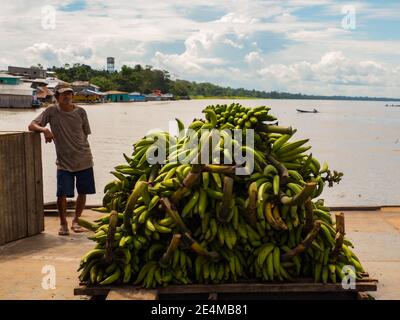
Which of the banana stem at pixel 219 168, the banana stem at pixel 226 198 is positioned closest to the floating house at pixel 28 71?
the banana stem at pixel 219 168

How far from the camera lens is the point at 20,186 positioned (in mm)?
6379

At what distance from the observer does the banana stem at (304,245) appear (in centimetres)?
415

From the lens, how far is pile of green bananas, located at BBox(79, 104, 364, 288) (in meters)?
4.18

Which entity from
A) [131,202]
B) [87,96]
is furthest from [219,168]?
[87,96]

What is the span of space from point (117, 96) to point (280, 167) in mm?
123917

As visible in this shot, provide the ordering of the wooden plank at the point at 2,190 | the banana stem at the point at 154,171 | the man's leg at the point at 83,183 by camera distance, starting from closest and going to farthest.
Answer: the banana stem at the point at 154,171, the wooden plank at the point at 2,190, the man's leg at the point at 83,183

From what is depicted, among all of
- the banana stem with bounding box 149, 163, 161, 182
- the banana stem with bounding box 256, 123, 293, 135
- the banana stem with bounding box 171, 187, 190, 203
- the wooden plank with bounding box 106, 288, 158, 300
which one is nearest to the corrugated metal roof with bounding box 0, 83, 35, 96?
the banana stem with bounding box 149, 163, 161, 182

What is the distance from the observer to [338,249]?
4348mm

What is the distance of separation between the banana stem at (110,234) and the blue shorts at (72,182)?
2.58 m

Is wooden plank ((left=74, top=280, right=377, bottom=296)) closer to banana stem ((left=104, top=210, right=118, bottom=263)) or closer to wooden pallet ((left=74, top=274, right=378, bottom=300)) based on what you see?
wooden pallet ((left=74, top=274, right=378, bottom=300))

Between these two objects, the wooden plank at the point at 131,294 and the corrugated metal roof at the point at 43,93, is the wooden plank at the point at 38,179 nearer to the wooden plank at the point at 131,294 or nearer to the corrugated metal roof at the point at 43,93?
the wooden plank at the point at 131,294

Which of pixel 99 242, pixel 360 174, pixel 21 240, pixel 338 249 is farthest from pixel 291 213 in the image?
pixel 360 174

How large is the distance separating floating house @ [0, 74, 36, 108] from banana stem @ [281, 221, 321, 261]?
237 feet
